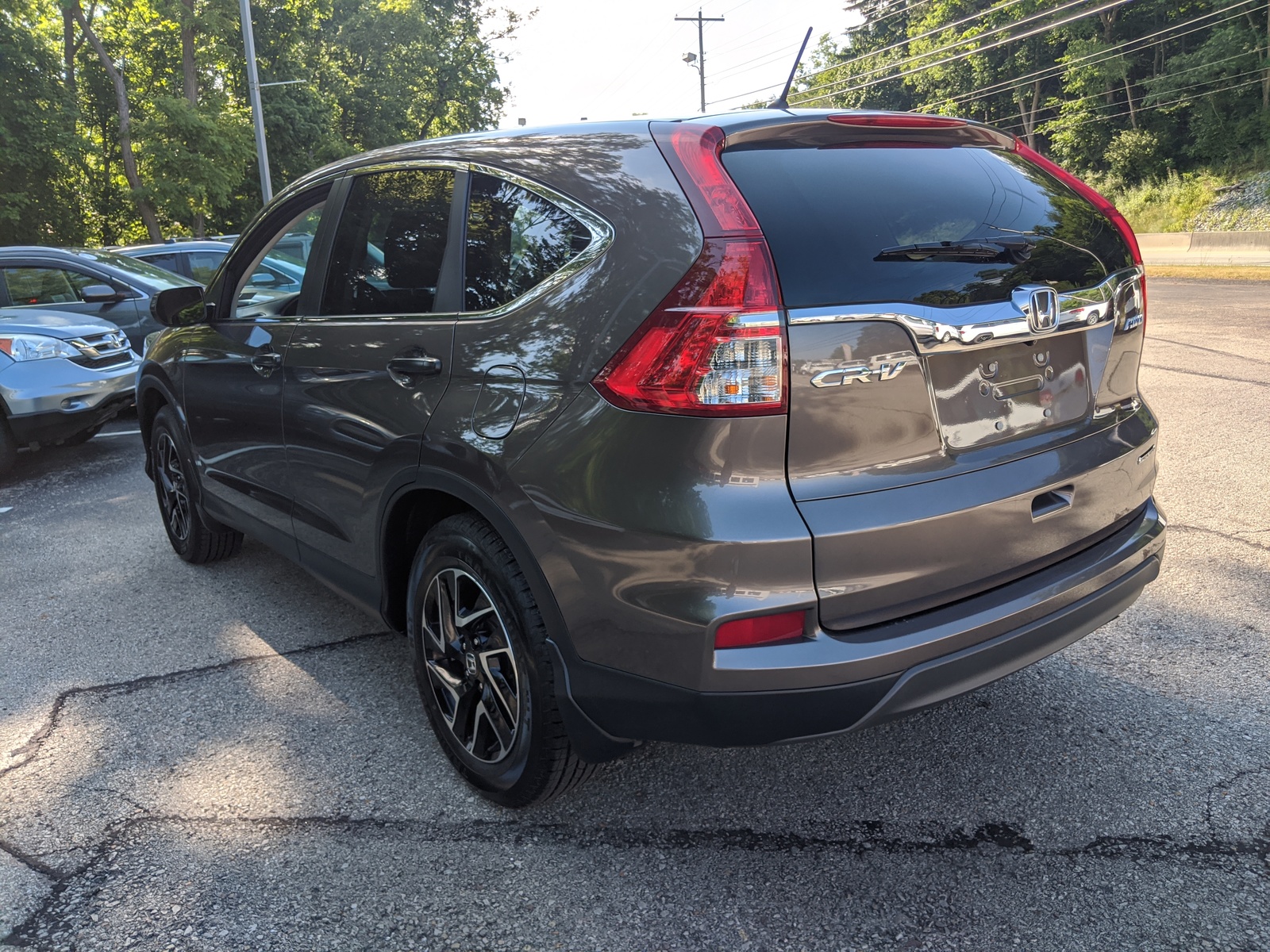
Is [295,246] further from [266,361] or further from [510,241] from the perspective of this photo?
[510,241]

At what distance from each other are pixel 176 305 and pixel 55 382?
3.42m

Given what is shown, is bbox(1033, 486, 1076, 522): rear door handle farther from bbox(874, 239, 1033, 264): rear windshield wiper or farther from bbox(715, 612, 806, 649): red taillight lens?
bbox(715, 612, 806, 649): red taillight lens

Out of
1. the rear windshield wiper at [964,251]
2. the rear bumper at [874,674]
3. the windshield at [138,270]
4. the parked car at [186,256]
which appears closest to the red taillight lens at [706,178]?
the rear windshield wiper at [964,251]

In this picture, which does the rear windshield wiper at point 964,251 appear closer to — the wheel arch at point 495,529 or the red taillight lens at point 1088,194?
the red taillight lens at point 1088,194

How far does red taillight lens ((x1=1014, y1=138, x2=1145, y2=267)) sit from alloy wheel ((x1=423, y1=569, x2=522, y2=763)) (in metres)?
2.04

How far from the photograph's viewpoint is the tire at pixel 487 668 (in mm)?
2496

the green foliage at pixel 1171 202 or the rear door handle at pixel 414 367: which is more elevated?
the green foliage at pixel 1171 202

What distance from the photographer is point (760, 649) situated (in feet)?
6.89

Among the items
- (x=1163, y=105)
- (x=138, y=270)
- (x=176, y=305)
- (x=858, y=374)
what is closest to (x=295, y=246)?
(x=176, y=305)

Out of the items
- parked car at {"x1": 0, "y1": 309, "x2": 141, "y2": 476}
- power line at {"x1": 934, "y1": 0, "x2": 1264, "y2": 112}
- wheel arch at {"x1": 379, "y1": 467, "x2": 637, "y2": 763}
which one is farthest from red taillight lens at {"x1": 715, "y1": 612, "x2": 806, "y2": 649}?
power line at {"x1": 934, "y1": 0, "x2": 1264, "y2": 112}

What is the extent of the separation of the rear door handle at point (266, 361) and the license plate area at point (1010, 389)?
7.89ft

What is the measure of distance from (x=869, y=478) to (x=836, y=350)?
0.96 feet

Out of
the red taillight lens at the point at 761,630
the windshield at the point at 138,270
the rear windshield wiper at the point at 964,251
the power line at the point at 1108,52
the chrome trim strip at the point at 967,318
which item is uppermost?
the power line at the point at 1108,52

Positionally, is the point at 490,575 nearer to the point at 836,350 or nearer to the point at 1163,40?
the point at 836,350
